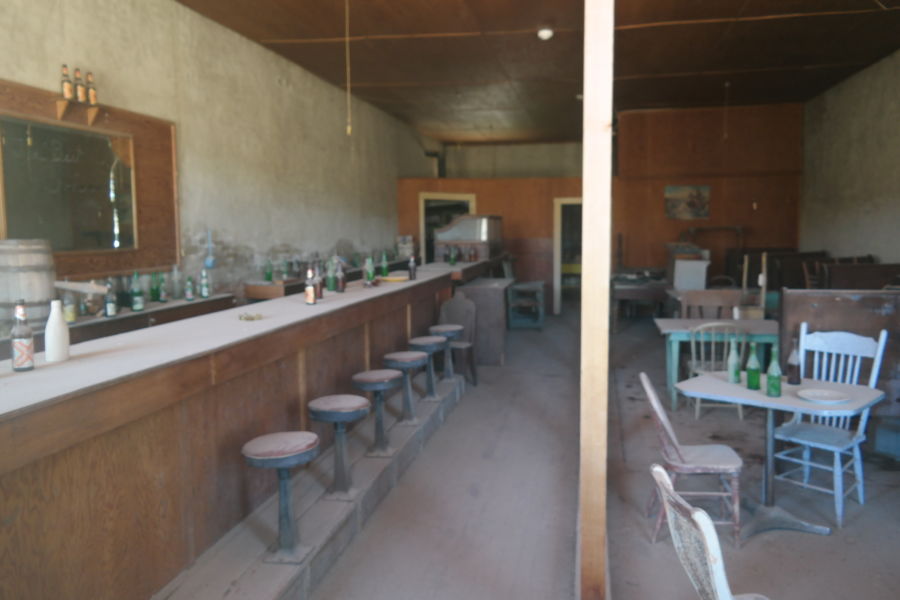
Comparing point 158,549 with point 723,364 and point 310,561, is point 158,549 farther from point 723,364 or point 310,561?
point 723,364

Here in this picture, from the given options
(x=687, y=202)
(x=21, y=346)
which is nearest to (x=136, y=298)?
(x=21, y=346)

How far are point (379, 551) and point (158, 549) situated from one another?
113 centimetres

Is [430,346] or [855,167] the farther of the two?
[855,167]

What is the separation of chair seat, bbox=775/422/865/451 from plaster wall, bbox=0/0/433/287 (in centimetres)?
501

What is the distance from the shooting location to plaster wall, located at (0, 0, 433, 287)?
4727 mm

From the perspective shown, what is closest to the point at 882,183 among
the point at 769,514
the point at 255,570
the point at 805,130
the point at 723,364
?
the point at 805,130

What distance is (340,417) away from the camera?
352 centimetres

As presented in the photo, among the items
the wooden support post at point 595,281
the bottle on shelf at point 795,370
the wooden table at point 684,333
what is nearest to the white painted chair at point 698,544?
the wooden support post at point 595,281

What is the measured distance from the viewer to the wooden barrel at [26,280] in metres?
3.71

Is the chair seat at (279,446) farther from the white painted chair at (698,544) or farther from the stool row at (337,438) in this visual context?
the white painted chair at (698,544)

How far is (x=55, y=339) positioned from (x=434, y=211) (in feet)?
34.5

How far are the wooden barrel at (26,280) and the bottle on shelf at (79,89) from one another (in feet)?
4.67

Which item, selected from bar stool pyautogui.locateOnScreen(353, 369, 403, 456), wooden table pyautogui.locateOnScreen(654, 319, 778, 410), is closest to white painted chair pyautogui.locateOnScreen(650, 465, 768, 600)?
bar stool pyautogui.locateOnScreen(353, 369, 403, 456)

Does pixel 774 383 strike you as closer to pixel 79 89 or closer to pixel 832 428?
pixel 832 428
